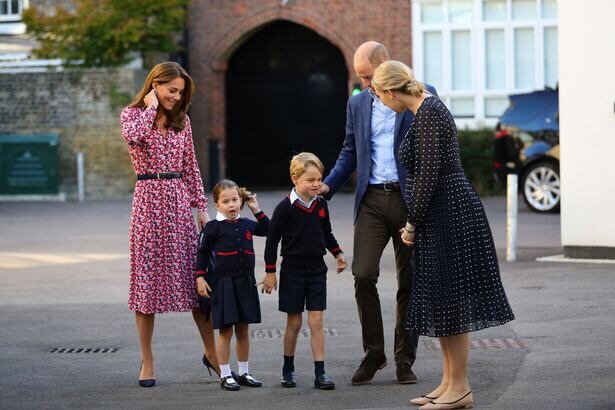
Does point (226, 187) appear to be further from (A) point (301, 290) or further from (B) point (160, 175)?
(A) point (301, 290)

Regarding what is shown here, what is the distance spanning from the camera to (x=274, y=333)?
36.0 ft

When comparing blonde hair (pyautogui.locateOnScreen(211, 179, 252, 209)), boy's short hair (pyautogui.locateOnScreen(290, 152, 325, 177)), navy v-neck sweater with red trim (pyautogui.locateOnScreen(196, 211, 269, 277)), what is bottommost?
navy v-neck sweater with red trim (pyautogui.locateOnScreen(196, 211, 269, 277))

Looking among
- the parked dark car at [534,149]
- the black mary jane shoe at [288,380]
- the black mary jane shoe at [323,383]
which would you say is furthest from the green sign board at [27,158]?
the black mary jane shoe at [323,383]

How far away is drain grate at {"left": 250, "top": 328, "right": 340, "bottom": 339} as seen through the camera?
10766 mm

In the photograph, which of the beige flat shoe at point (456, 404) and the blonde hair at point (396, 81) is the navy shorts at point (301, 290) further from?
the blonde hair at point (396, 81)

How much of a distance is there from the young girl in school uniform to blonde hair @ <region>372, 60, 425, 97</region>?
1.28m

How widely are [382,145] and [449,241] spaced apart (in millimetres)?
1263

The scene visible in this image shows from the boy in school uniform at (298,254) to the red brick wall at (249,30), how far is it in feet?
75.8

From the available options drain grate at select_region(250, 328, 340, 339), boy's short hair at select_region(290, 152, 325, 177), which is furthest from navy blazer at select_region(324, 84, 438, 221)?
drain grate at select_region(250, 328, 340, 339)

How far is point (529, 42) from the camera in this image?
3094cm

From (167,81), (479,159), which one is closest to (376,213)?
(167,81)

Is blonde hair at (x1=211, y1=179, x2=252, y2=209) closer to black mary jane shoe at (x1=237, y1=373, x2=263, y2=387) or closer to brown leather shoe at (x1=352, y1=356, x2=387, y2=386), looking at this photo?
black mary jane shoe at (x1=237, y1=373, x2=263, y2=387)

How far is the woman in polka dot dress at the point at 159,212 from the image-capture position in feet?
28.4

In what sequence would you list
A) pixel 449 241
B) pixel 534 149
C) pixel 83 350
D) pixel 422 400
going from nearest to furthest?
pixel 449 241 → pixel 422 400 → pixel 83 350 → pixel 534 149
